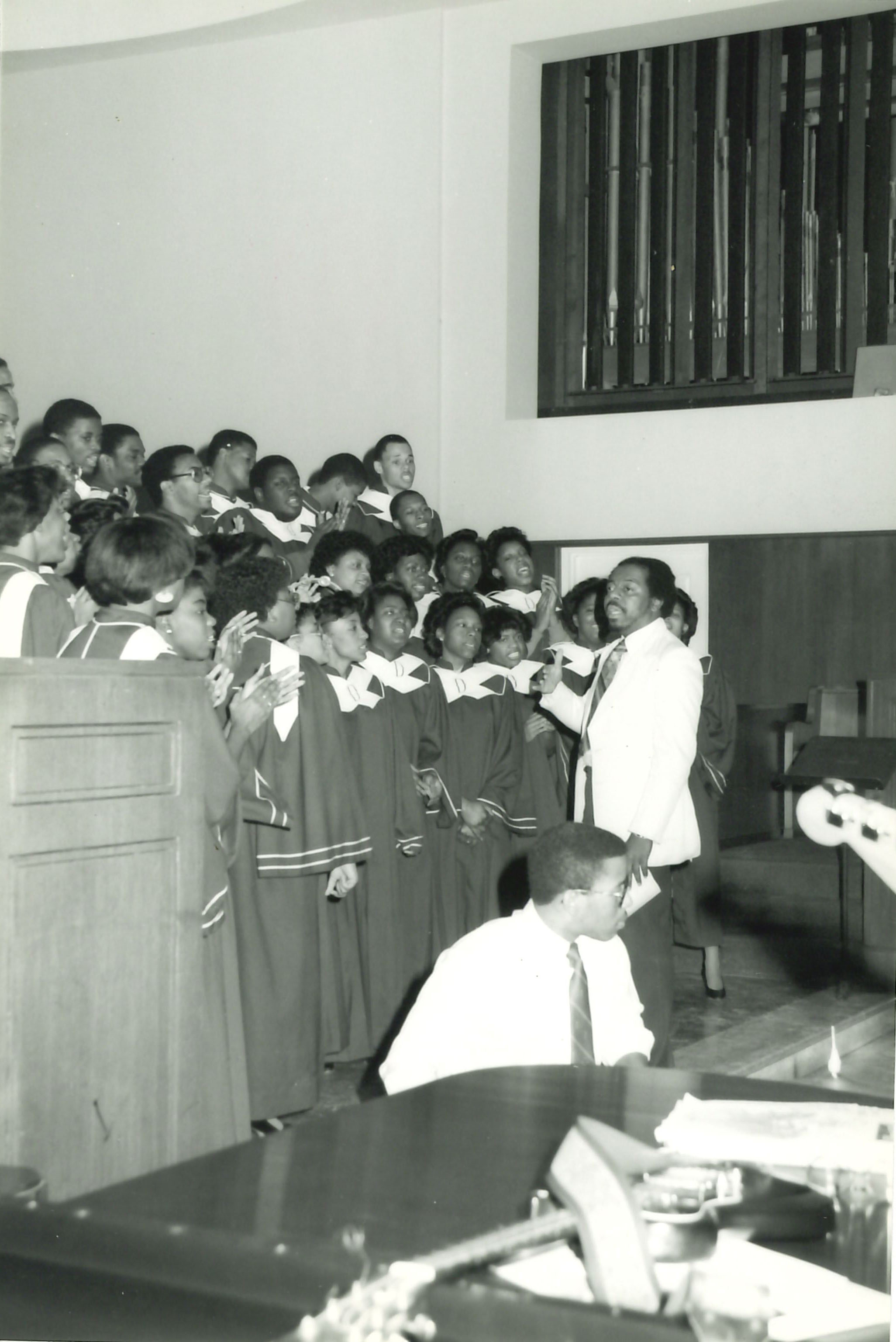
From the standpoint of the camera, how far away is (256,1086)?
4.25m

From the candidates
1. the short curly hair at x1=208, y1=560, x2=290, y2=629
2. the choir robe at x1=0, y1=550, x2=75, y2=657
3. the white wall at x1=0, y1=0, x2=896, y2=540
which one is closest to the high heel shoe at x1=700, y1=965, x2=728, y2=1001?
the short curly hair at x1=208, y1=560, x2=290, y2=629

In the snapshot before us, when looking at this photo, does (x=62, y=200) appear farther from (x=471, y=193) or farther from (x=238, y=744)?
(x=238, y=744)

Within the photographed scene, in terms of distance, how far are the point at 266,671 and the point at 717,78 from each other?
548 cm

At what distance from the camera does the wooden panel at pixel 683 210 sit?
26.7ft

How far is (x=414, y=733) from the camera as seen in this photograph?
5410 millimetres

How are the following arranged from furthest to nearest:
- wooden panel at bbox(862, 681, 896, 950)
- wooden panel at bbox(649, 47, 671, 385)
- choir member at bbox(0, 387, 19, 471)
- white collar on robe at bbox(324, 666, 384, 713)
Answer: wooden panel at bbox(649, 47, 671, 385) → wooden panel at bbox(862, 681, 896, 950) → white collar on robe at bbox(324, 666, 384, 713) → choir member at bbox(0, 387, 19, 471)

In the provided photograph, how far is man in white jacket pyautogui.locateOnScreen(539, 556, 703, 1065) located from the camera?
4.16 meters

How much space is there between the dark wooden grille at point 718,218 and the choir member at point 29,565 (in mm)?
5228

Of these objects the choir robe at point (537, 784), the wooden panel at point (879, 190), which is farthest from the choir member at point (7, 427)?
the wooden panel at point (879, 190)

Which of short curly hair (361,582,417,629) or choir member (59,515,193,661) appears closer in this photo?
choir member (59,515,193,661)

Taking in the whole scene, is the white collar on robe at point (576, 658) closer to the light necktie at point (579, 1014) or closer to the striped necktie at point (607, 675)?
the striped necktie at point (607, 675)

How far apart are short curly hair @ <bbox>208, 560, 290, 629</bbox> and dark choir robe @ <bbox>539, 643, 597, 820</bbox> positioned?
1807 millimetres

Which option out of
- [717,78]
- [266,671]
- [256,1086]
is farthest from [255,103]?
[256,1086]

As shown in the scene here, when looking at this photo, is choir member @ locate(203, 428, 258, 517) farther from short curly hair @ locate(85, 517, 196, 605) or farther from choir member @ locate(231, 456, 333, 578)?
short curly hair @ locate(85, 517, 196, 605)
